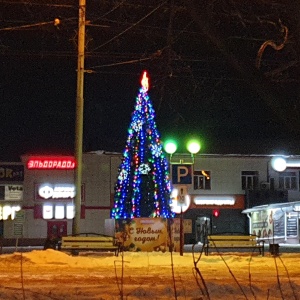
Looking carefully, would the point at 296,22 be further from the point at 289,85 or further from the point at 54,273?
the point at 54,273

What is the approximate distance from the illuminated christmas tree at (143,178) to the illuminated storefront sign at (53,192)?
13.8m

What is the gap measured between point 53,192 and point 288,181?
19.2 metres

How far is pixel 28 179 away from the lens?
52094mm

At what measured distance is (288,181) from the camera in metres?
56.5

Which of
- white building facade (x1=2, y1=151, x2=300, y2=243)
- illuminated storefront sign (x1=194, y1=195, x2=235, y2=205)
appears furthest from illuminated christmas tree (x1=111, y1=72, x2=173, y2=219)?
illuminated storefront sign (x1=194, y1=195, x2=235, y2=205)

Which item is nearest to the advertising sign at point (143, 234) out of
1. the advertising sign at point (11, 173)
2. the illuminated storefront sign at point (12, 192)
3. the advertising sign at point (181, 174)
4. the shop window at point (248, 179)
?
the advertising sign at point (181, 174)

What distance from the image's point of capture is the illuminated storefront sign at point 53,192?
171 feet

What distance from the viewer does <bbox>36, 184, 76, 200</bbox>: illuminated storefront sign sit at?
52062 millimetres

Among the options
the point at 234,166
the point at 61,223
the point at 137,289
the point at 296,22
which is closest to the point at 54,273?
the point at 137,289

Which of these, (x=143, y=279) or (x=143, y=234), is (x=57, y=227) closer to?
(x=143, y=234)

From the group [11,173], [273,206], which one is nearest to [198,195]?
[273,206]

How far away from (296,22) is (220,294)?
460 cm

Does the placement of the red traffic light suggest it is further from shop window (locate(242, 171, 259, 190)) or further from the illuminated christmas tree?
the illuminated christmas tree

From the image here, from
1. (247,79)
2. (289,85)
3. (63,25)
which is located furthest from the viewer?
(63,25)
